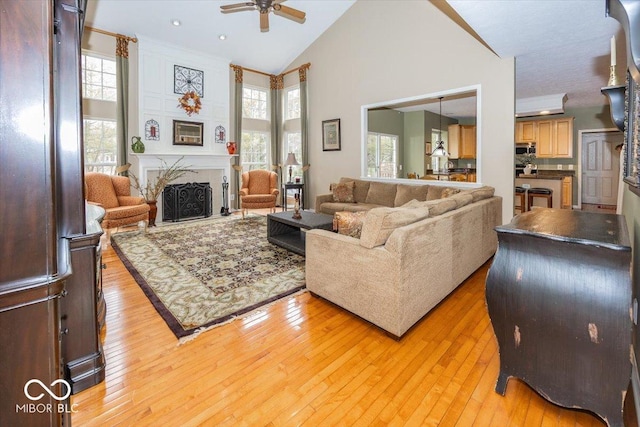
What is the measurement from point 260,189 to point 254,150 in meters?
1.64

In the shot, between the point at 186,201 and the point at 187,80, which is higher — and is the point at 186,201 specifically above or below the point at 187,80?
below

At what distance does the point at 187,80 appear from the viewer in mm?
6688

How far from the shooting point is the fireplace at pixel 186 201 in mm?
6414

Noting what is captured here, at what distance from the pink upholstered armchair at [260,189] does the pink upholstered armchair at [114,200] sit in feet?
6.50

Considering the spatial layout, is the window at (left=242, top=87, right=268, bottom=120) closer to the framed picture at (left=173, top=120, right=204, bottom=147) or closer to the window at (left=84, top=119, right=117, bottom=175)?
the framed picture at (left=173, top=120, right=204, bottom=147)

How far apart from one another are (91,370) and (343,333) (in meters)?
1.54

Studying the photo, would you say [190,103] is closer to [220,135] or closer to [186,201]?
[220,135]

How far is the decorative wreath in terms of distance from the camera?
21.7 ft

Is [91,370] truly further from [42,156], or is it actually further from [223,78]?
[223,78]

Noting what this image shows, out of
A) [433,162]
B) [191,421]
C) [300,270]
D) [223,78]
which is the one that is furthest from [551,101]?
[191,421]

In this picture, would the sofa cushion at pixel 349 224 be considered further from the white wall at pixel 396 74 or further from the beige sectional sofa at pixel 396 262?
the white wall at pixel 396 74

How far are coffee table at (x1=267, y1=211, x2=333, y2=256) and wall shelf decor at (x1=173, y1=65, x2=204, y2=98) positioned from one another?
4.06 metres

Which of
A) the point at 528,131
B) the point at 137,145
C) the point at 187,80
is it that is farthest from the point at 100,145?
the point at 528,131

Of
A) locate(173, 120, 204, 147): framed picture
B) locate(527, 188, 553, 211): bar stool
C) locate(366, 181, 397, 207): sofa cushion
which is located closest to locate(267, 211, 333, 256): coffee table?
locate(366, 181, 397, 207): sofa cushion
